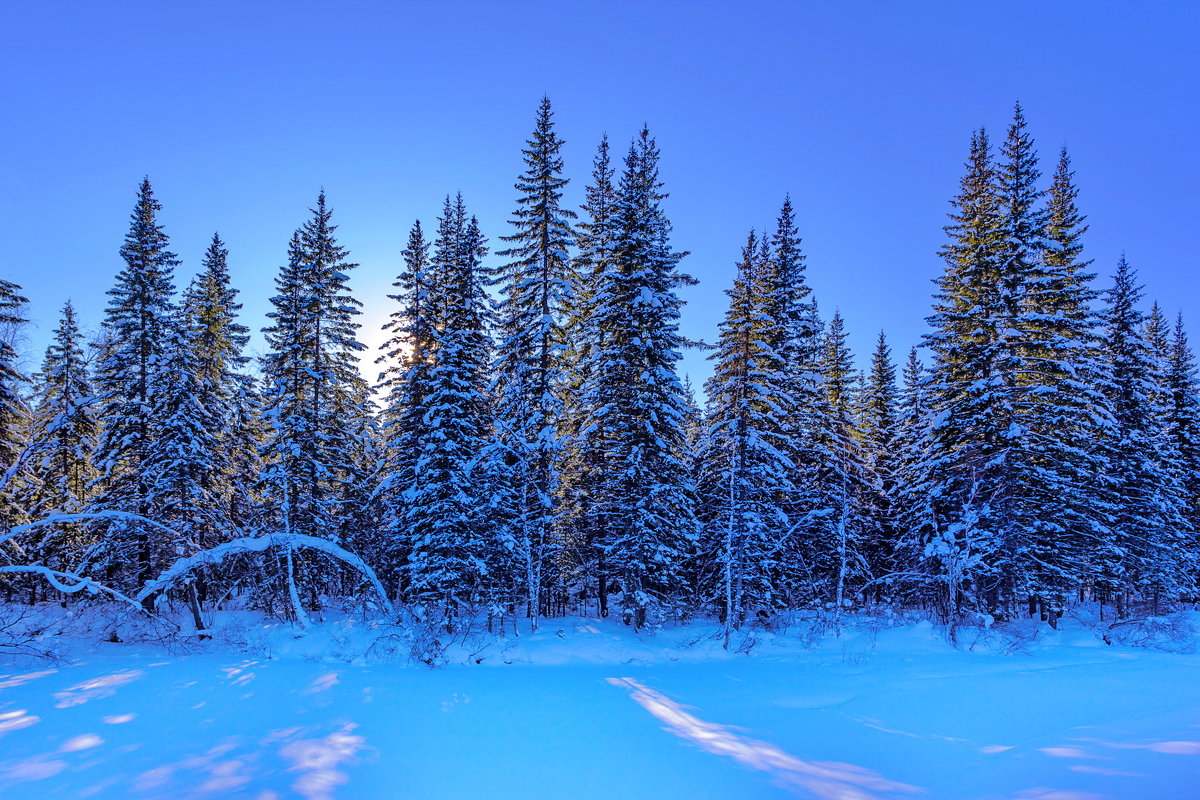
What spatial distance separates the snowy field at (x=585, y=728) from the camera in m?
6.91

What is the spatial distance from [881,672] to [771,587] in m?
7.35

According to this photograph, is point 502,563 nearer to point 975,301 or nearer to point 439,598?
point 439,598

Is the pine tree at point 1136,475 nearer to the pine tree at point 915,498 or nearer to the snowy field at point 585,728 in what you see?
the pine tree at point 915,498

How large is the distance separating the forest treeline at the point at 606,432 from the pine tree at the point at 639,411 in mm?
116

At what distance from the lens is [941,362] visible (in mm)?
21266

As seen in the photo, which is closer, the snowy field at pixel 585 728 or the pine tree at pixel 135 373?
the snowy field at pixel 585 728

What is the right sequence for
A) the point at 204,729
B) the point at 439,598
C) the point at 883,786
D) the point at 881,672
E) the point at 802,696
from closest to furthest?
the point at 883,786 < the point at 204,729 < the point at 802,696 < the point at 881,672 < the point at 439,598

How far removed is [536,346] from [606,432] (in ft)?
14.1

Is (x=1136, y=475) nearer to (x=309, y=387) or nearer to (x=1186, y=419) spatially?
(x=1186, y=419)

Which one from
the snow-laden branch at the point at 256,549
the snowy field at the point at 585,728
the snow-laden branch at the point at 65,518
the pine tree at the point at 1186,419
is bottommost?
the snowy field at the point at 585,728

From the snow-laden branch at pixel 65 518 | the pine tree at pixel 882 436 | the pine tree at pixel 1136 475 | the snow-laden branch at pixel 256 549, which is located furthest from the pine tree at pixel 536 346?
the pine tree at pixel 1136 475

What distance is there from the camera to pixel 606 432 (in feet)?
68.0

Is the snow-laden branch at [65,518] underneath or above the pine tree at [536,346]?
underneath

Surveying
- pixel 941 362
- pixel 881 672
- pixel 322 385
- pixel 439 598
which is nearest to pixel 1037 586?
pixel 941 362
